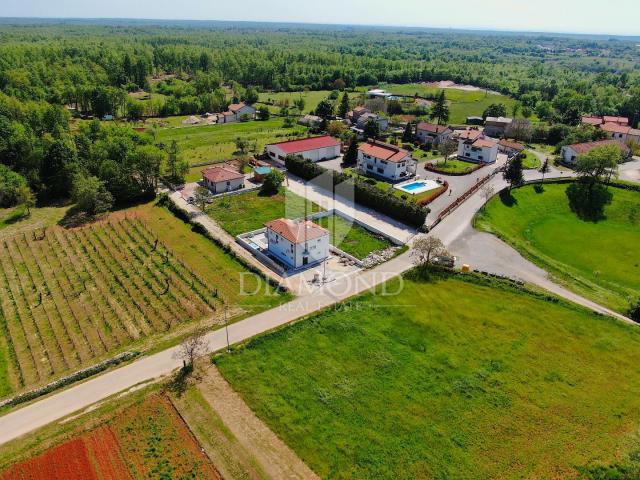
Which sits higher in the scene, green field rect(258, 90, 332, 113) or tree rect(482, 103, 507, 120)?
tree rect(482, 103, 507, 120)

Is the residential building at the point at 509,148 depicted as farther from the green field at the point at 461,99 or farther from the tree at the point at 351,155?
the green field at the point at 461,99

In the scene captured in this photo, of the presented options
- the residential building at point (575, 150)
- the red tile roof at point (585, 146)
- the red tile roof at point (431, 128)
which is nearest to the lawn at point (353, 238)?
the red tile roof at point (431, 128)

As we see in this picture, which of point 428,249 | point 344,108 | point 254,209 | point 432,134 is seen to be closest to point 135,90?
point 344,108

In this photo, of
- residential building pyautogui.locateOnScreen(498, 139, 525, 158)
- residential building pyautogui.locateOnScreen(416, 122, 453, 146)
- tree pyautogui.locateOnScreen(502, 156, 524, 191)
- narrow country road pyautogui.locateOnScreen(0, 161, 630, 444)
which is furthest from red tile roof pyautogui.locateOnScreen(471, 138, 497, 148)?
narrow country road pyautogui.locateOnScreen(0, 161, 630, 444)

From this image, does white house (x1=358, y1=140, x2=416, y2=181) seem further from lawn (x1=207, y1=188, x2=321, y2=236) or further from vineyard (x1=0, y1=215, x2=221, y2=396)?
vineyard (x1=0, y1=215, x2=221, y2=396)

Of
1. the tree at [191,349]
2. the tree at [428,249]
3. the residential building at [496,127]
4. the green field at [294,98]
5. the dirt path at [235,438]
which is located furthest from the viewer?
the green field at [294,98]

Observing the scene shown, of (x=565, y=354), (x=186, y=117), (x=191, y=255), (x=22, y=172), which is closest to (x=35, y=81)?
(x=186, y=117)

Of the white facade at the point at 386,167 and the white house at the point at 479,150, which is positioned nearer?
the white facade at the point at 386,167

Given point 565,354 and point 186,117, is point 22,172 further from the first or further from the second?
point 565,354
